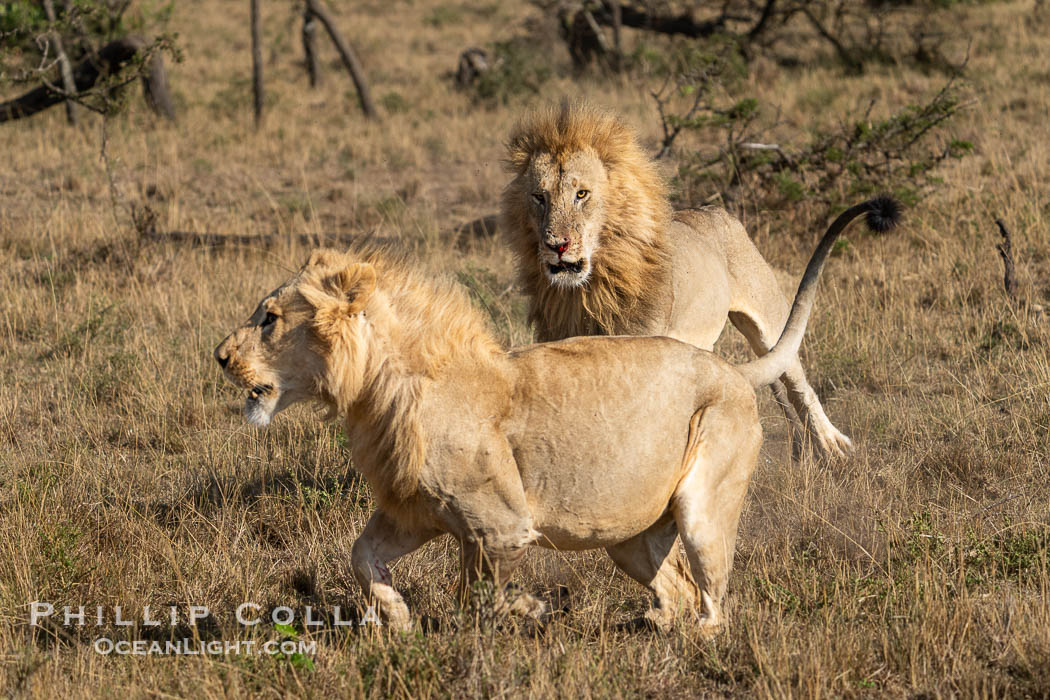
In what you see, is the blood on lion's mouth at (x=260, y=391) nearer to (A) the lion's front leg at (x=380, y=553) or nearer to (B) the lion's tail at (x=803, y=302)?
(A) the lion's front leg at (x=380, y=553)

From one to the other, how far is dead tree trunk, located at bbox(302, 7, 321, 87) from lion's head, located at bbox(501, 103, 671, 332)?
15.0 meters

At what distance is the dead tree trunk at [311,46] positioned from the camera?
19653 mm

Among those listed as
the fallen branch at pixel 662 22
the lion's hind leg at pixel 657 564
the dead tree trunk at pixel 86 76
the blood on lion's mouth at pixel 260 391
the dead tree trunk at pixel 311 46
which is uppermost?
the blood on lion's mouth at pixel 260 391

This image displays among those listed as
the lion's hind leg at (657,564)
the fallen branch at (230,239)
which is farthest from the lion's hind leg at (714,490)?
the fallen branch at (230,239)

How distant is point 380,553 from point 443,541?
1.22 m

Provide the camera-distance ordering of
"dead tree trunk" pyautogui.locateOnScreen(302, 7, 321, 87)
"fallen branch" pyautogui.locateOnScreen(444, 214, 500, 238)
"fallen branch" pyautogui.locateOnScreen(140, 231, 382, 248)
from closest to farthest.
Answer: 1. "fallen branch" pyautogui.locateOnScreen(140, 231, 382, 248)
2. "fallen branch" pyautogui.locateOnScreen(444, 214, 500, 238)
3. "dead tree trunk" pyautogui.locateOnScreen(302, 7, 321, 87)

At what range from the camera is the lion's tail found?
4492 mm

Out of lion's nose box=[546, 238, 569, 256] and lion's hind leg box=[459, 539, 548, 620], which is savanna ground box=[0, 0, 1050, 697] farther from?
lion's nose box=[546, 238, 569, 256]

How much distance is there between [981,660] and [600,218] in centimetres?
264

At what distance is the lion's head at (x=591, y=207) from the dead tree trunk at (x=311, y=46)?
49.3 feet

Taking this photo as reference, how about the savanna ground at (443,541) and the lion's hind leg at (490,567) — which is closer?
the lion's hind leg at (490,567)

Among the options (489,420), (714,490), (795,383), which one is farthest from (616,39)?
(489,420)

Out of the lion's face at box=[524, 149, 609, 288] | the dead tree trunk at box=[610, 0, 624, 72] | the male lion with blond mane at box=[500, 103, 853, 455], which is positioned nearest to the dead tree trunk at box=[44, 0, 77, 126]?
the dead tree trunk at box=[610, 0, 624, 72]

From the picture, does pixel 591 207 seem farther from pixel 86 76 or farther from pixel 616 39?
pixel 616 39
